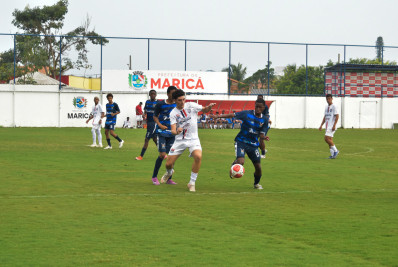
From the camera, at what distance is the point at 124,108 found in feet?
167

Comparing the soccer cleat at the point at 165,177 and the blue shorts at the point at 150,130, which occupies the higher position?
the blue shorts at the point at 150,130

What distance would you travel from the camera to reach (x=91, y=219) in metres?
9.27

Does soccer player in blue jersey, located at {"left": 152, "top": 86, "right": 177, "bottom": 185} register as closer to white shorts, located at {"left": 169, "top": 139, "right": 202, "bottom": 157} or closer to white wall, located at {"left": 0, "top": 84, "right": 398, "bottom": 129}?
white shorts, located at {"left": 169, "top": 139, "right": 202, "bottom": 157}

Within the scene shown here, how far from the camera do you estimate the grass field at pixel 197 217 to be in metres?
7.12

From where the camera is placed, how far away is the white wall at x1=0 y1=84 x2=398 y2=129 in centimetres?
4931

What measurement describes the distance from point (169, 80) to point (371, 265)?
4589 centimetres

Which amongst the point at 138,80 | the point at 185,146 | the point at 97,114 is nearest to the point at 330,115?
the point at 97,114

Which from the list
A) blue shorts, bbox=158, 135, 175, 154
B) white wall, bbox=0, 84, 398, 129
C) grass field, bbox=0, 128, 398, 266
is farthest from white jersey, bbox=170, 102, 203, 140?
white wall, bbox=0, 84, 398, 129

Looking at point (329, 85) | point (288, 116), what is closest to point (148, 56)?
point (288, 116)

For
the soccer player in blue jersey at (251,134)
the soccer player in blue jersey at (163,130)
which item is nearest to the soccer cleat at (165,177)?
the soccer player in blue jersey at (163,130)

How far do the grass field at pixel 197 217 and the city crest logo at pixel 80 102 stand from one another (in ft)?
108

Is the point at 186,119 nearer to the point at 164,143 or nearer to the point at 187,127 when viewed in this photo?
the point at 187,127

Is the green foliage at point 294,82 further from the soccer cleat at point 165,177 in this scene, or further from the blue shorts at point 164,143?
the soccer cleat at point 165,177

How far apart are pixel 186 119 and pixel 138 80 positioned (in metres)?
39.1
